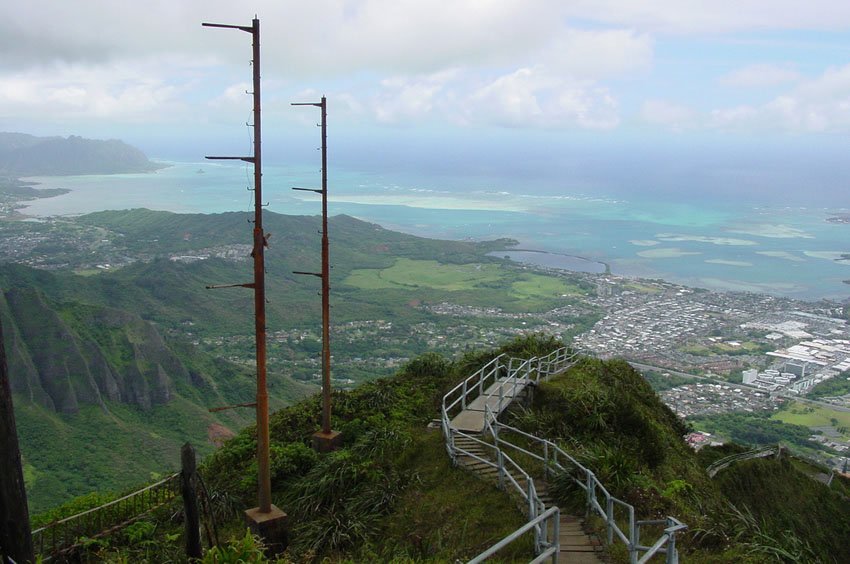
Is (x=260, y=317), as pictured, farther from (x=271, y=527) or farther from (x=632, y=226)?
(x=632, y=226)

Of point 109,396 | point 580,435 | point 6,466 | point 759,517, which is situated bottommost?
point 109,396

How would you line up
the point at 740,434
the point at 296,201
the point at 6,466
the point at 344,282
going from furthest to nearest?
1. the point at 296,201
2. the point at 344,282
3. the point at 740,434
4. the point at 6,466

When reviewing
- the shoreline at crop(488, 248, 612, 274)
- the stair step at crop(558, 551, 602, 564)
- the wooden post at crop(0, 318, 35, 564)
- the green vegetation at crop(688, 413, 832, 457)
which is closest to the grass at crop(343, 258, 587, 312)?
the shoreline at crop(488, 248, 612, 274)

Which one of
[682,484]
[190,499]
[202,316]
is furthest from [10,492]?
[202,316]

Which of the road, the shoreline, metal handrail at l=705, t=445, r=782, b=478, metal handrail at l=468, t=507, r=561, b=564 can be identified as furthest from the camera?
the shoreline

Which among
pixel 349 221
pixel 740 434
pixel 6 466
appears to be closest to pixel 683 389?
pixel 740 434

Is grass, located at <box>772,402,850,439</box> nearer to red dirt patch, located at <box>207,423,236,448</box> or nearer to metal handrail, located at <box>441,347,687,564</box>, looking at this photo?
metal handrail, located at <box>441,347,687,564</box>

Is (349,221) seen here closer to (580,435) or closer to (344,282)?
(344,282)
